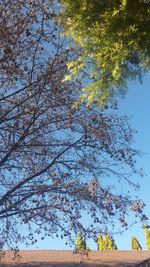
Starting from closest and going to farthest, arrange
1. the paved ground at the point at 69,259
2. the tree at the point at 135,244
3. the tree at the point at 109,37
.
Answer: the tree at the point at 109,37, the paved ground at the point at 69,259, the tree at the point at 135,244

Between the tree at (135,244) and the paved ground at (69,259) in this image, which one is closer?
the paved ground at (69,259)

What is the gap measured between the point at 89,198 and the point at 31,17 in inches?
291

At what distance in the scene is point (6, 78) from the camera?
52.0ft

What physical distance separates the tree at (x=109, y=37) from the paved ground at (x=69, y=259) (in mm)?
8891

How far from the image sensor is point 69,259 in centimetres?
2061

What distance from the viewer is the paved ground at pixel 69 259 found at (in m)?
19.1

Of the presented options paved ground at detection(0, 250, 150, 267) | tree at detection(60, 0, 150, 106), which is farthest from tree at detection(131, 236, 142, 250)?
tree at detection(60, 0, 150, 106)

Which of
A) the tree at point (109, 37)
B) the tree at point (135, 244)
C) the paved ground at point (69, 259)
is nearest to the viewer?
the tree at point (109, 37)

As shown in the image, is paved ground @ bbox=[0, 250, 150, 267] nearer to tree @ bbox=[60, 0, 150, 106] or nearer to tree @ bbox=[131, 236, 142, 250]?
tree @ bbox=[60, 0, 150, 106]

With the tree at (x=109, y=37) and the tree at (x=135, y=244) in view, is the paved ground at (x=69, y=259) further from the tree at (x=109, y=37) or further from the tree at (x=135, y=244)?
the tree at (x=135, y=244)

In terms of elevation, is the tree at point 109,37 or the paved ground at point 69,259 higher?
the tree at point 109,37

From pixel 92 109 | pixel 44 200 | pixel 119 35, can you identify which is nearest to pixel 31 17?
pixel 92 109

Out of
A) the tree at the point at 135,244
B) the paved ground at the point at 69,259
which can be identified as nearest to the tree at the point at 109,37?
the paved ground at the point at 69,259

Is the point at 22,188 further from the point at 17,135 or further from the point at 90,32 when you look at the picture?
the point at 90,32
